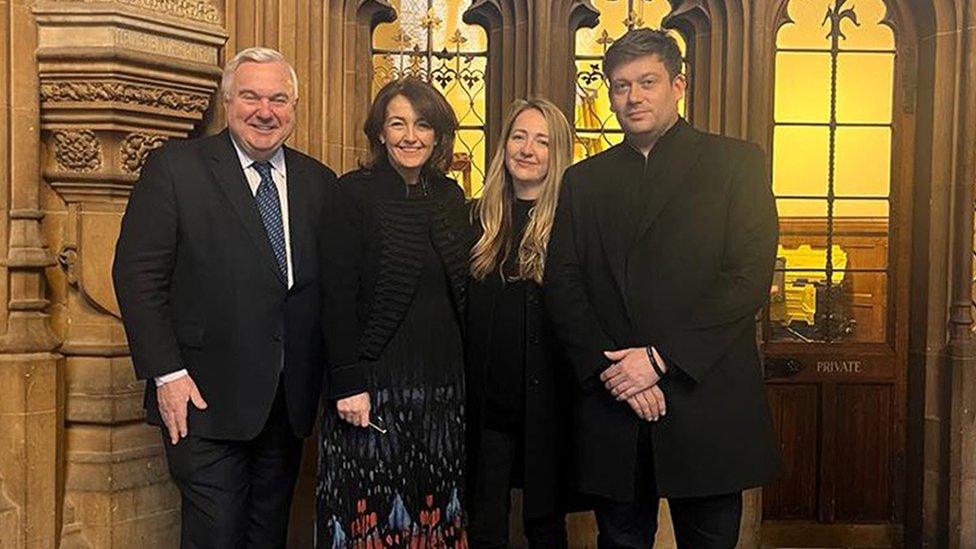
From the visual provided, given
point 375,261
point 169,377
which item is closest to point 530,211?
point 375,261

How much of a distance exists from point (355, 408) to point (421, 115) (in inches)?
32.2

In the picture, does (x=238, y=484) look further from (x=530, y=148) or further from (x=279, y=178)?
(x=530, y=148)

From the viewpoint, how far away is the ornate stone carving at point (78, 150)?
10.3 feet

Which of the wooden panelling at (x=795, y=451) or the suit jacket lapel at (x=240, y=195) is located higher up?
the suit jacket lapel at (x=240, y=195)

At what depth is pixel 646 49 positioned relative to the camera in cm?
249

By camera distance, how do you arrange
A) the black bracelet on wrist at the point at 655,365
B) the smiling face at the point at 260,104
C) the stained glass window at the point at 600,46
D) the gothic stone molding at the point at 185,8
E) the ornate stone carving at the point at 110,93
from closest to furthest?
the black bracelet on wrist at the point at 655,365 < the smiling face at the point at 260,104 < the ornate stone carving at the point at 110,93 < the gothic stone molding at the point at 185,8 < the stained glass window at the point at 600,46

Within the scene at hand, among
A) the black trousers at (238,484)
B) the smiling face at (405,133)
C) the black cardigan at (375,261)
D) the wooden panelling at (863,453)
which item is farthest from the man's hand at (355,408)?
the wooden panelling at (863,453)

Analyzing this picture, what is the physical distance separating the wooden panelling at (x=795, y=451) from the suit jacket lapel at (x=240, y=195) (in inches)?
90.7

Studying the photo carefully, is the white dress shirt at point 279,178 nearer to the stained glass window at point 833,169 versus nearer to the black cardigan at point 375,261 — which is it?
the black cardigan at point 375,261

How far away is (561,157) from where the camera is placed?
2.97m

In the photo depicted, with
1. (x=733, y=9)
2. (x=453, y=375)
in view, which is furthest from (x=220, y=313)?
(x=733, y=9)

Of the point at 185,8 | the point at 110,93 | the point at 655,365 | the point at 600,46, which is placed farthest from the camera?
the point at 600,46

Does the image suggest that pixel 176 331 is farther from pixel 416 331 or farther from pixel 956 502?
pixel 956 502

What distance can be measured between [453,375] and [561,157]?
71 cm
